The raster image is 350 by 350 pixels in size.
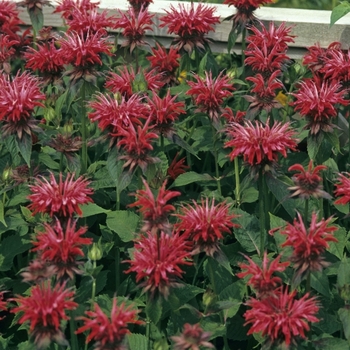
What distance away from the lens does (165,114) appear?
7.77ft

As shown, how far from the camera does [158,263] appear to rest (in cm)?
189

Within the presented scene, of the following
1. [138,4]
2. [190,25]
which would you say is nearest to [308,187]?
[190,25]

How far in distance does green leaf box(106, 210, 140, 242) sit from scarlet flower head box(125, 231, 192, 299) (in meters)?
0.32

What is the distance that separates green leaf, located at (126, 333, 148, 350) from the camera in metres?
2.14

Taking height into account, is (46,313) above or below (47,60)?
below

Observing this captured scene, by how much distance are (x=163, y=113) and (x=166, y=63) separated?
1.69 feet

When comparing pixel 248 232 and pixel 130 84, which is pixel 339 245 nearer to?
pixel 248 232

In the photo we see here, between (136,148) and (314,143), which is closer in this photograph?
(136,148)

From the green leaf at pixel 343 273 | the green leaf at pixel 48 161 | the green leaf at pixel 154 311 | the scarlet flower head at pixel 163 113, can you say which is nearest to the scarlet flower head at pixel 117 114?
the scarlet flower head at pixel 163 113

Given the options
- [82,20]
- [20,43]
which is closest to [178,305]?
[82,20]

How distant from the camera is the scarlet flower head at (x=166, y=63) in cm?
283

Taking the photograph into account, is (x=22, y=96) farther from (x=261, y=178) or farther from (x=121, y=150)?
(x=261, y=178)

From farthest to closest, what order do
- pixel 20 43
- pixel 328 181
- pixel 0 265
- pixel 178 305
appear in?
pixel 20 43 < pixel 328 181 < pixel 0 265 < pixel 178 305

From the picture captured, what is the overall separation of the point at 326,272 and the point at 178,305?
450 millimetres
